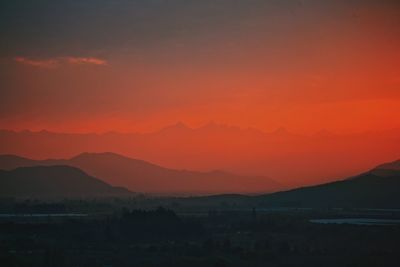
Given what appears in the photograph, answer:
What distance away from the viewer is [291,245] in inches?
2430

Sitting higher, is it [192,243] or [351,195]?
[351,195]

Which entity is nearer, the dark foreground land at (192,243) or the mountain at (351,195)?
the dark foreground land at (192,243)

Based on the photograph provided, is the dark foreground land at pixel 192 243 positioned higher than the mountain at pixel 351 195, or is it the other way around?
the mountain at pixel 351 195

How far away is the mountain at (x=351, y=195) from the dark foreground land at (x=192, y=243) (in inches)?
2524

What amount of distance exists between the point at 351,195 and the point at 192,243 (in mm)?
101784

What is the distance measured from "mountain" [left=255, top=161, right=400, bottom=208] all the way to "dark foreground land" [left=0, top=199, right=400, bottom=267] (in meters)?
64.1

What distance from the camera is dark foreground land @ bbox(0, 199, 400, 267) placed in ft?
169

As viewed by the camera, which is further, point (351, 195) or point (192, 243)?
point (351, 195)

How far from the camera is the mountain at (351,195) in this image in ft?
477

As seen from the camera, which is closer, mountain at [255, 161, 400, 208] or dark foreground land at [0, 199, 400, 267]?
dark foreground land at [0, 199, 400, 267]

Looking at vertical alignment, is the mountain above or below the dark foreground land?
above

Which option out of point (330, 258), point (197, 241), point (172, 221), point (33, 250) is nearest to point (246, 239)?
point (197, 241)

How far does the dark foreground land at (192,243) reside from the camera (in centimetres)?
5150

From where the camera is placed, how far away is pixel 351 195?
15888cm
